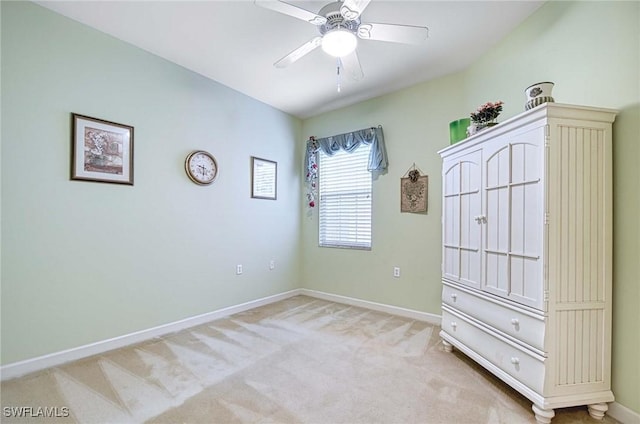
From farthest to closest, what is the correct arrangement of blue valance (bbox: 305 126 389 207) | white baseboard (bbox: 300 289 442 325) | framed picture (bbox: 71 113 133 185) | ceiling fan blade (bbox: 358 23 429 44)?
blue valance (bbox: 305 126 389 207)
white baseboard (bbox: 300 289 442 325)
framed picture (bbox: 71 113 133 185)
ceiling fan blade (bbox: 358 23 429 44)

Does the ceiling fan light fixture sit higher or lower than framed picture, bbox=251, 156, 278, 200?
higher

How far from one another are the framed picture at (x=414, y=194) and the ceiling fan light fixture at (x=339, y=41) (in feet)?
5.84

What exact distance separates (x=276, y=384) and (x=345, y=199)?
98.2 inches

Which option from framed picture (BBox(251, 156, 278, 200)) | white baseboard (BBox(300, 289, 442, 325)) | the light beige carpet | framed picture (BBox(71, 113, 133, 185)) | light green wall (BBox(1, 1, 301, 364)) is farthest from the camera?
framed picture (BBox(251, 156, 278, 200))

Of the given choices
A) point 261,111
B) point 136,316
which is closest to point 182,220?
point 136,316

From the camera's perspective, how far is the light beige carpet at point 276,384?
1654 mm

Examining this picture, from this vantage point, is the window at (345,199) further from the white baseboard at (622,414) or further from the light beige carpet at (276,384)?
the white baseboard at (622,414)

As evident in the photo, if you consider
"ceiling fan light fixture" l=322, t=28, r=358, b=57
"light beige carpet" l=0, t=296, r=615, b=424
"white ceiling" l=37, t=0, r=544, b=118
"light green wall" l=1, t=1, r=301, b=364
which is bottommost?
"light beige carpet" l=0, t=296, r=615, b=424

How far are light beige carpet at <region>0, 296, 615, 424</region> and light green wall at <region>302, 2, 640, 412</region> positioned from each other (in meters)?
0.67

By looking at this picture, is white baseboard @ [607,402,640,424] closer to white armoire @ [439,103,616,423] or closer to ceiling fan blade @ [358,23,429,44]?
white armoire @ [439,103,616,423]

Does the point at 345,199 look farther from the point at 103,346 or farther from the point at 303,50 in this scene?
the point at 103,346

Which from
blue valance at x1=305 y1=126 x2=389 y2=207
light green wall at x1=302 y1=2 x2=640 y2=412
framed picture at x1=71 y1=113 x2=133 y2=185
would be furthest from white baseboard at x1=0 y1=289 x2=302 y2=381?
blue valance at x1=305 y1=126 x2=389 y2=207

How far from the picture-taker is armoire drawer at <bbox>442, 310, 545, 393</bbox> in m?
1.64

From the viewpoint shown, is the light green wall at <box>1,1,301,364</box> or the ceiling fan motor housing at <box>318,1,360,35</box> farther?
the light green wall at <box>1,1,301,364</box>
